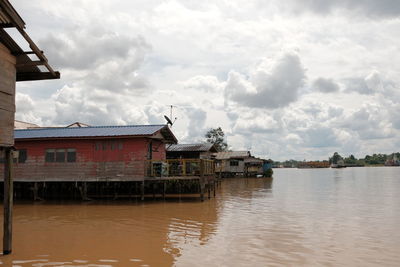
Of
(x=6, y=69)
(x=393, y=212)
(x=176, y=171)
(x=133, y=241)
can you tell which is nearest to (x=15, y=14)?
(x=6, y=69)

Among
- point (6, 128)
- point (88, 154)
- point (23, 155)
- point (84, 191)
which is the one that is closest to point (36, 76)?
point (6, 128)

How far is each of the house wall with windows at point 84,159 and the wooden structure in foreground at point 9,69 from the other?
13.2m

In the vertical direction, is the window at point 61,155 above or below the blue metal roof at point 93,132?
below

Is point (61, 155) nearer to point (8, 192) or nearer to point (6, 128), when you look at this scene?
point (8, 192)

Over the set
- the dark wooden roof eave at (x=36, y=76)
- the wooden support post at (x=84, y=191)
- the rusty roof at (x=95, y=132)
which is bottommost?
the wooden support post at (x=84, y=191)

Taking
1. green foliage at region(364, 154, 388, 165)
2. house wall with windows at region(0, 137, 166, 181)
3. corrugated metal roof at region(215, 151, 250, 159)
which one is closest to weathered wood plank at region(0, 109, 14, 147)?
house wall with windows at region(0, 137, 166, 181)

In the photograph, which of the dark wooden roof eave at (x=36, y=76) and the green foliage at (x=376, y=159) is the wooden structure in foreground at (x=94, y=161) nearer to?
the dark wooden roof eave at (x=36, y=76)

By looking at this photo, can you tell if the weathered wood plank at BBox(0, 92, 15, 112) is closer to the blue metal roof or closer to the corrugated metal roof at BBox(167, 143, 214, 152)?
the blue metal roof

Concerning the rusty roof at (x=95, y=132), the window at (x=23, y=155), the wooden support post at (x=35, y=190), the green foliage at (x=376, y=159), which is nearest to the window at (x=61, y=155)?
the rusty roof at (x=95, y=132)

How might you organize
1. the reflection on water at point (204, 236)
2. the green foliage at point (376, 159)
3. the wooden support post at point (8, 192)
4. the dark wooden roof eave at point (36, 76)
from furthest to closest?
the green foliage at point (376, 159)
the dark wooden roof eave at point (36, 76)
the reflection on water at point (204, 236)
the wooden support post at point (8, 192)

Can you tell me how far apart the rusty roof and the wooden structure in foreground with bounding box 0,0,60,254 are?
1331 centimetres

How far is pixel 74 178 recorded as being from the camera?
23578mm

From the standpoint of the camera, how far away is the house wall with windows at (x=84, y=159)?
2311 cm

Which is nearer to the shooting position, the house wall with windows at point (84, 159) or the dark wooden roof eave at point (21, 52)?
the dark wooden roof eave at point (21, 52)
